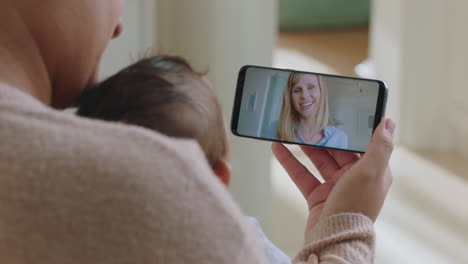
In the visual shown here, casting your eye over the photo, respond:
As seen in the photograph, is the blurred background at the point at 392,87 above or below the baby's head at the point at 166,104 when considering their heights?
below

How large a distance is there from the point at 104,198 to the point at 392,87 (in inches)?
93.9

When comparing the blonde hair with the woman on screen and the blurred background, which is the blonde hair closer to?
the woman on screen

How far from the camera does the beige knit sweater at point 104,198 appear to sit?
40cm

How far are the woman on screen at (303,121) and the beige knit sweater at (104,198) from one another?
0.35 m

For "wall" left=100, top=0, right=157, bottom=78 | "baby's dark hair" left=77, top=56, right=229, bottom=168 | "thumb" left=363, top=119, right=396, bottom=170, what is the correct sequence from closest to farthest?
"baby's dark hair" left=77, top=56, right=229, bottom=168, "thumb" left=363, top=119, right=396, bottom=170, "wall" left=100, top=0, right=157, bottom=78

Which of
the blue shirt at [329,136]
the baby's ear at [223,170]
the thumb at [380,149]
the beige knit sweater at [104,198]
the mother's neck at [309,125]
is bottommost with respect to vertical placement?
the blue shirt at [329,136]

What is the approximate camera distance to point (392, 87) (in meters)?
2.71

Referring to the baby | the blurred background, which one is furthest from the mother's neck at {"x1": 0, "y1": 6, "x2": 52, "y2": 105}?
the blurred background

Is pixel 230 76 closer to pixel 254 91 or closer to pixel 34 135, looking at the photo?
pixel 254 91

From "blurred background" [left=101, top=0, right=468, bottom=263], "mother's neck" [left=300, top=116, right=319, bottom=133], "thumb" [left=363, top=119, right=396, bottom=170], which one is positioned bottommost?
"blurred background" [left=101, top=0, right=468, bottom=263]

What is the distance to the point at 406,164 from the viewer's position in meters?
2.54

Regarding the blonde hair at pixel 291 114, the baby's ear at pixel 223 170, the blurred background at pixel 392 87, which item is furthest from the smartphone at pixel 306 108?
the blurred background at pixel 392 87

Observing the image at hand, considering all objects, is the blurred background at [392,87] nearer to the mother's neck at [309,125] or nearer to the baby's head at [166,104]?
the mother's neck at [309,125]

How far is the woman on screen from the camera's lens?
763mm
